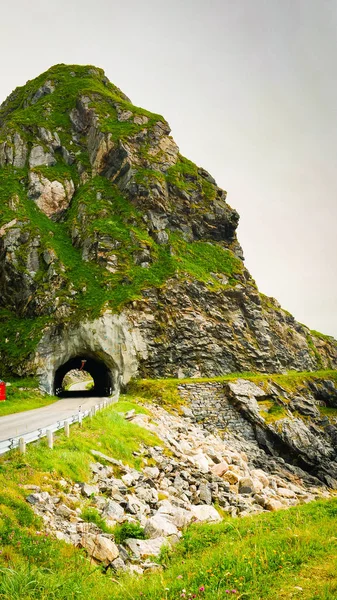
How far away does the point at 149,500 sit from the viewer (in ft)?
41.9

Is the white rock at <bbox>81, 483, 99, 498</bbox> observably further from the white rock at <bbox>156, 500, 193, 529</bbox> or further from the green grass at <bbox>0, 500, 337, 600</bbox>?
the green grass at <bbox>0, 500, 337, 600</bbox>

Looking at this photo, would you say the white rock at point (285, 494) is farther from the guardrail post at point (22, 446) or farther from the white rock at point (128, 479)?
the guardrail post at point (22, 446)

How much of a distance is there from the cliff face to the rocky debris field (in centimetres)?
1853

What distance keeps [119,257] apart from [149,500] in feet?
117

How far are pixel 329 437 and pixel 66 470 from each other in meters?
33.2

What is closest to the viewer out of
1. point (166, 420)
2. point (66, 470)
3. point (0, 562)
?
point (0, 562)

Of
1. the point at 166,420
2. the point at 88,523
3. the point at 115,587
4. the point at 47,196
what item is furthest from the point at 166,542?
the point at 47,196

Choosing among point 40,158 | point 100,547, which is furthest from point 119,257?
point 100,547

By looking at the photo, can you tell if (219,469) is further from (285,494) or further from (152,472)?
(285,494)

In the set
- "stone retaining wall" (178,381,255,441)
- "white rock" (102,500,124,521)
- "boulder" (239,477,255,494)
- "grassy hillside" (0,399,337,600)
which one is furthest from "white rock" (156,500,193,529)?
"stone retaining wall" (178,381,255,441)

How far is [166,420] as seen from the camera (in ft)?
91.3

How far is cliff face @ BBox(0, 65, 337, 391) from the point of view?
39.9 metres

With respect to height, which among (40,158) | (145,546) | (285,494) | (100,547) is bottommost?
(285,494)

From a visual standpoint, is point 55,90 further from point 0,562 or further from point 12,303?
point 0,562
